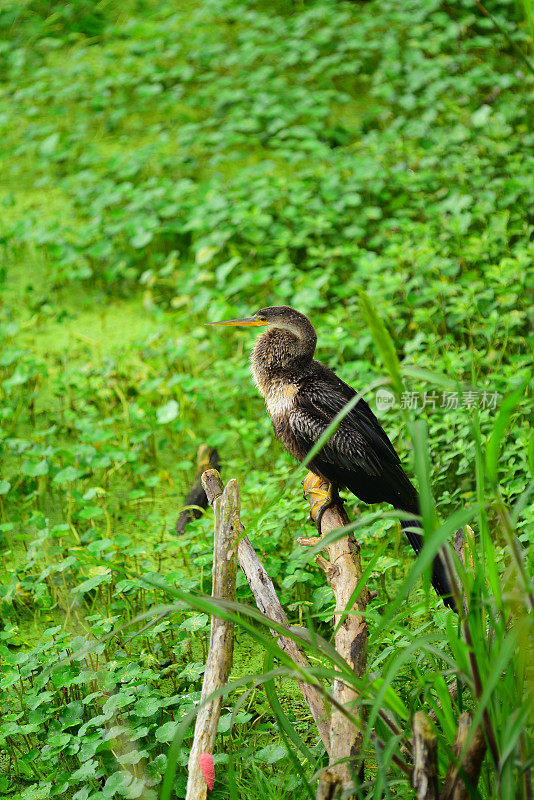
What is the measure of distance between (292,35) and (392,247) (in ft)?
11.1

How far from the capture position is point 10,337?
4.79 m

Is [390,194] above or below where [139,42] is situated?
below

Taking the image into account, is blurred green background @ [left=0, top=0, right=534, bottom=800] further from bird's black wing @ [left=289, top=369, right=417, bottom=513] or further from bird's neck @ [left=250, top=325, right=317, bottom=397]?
bird's neck @ [left=250, top=325, right=317, bottom=397]

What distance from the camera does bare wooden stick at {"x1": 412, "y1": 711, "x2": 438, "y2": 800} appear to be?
161 cm

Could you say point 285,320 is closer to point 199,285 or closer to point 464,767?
point 464,767

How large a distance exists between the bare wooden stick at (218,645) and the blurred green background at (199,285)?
81 millimetres

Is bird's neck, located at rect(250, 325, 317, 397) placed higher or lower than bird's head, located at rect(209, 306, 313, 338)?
lower

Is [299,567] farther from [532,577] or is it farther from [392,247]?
[392,247]

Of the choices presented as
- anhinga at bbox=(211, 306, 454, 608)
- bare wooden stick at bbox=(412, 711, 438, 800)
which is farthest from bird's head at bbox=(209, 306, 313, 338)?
bare wooden stick at bbox=(412, 711, 438, 800)

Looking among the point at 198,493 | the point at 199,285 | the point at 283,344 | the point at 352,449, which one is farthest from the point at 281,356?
the point at 199,285

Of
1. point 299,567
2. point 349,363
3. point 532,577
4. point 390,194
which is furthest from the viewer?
point 390,194

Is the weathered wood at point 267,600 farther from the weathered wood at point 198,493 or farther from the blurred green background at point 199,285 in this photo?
the weathered wood at point 198,493

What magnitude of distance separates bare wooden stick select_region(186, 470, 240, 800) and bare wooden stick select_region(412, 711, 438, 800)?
567 millimetres

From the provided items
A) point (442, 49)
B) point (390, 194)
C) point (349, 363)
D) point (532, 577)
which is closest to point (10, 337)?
point (349, 363)
